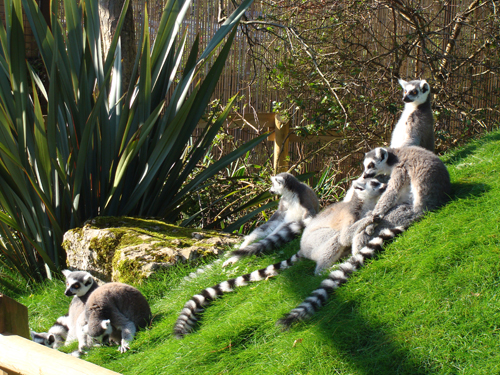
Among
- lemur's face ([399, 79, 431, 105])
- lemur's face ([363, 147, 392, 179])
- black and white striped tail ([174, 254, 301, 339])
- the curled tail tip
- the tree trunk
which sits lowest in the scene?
black and white striped tail ([174, 254, 301, 339])

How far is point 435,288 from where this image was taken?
2725 millimetres

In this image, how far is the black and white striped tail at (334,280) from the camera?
2.85 m

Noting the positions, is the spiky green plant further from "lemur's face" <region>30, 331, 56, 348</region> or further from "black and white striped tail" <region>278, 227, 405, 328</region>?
"black and white striped tail" <region>278, 227, 405, 328</region>

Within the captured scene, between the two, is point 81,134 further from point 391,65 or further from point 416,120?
point 391,65

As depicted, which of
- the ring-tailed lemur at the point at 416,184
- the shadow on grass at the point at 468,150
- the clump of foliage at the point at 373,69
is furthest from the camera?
the clump of foliage at the point at 373,69

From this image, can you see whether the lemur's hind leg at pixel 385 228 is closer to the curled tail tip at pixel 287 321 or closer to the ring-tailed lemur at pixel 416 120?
the curled tail tip at pixel 287 321

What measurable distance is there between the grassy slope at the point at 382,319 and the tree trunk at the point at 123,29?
3.70m

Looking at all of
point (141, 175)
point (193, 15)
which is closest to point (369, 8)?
point (193, 15)

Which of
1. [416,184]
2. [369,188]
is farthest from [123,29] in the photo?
[416,184]

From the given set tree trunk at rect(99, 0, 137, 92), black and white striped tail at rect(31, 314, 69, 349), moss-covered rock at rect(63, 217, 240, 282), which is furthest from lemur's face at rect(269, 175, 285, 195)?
tree trunk at rect(99, 0, 137, 92)

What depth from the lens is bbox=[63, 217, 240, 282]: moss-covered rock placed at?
4.32 meters

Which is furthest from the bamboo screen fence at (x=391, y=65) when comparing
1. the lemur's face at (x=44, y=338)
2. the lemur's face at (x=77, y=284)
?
the lemur's face at (x=44, y=338)

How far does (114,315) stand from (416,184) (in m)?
2.44

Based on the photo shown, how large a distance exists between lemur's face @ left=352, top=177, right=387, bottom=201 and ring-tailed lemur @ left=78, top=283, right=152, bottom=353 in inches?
74.3
